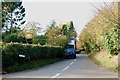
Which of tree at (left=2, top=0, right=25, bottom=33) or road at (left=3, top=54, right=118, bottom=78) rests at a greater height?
tree at (left=2, top=0, right=25, bottom=33)

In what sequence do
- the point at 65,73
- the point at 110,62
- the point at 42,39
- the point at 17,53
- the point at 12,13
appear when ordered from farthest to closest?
1. the point at 12,13
2. the point at 42,39
3. the point at 110,62
4. the point at 17,53
5. the point at 65,73

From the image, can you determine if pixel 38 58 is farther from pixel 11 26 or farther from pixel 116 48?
pixel 11 26

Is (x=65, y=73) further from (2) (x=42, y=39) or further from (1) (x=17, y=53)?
(2) (x=42, y=39)

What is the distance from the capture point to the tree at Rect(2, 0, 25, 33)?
75.3m

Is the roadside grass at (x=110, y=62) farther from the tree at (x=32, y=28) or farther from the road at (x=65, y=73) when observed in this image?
the tree at (x=32, y=28)

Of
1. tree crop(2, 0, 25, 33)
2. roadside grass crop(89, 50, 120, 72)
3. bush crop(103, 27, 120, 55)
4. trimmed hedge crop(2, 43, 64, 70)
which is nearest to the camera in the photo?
trimmed hedge crop(2, 43, 64, 70)

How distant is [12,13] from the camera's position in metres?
77.4

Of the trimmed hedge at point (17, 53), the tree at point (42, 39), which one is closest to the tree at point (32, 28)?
the tree at point (42, 39)

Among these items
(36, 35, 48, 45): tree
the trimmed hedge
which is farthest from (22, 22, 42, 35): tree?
the trimmed hedge

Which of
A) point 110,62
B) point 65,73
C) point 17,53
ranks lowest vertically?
point 65,73

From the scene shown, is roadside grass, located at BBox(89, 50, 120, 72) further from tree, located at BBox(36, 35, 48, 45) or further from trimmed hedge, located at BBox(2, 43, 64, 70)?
tree, located at BBox(36, 35, 48, 45)

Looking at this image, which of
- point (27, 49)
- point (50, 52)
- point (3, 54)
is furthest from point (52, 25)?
point (3, 54)

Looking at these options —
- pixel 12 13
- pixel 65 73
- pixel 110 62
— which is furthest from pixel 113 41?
pixel 12 13

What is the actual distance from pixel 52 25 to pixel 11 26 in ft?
33.8
